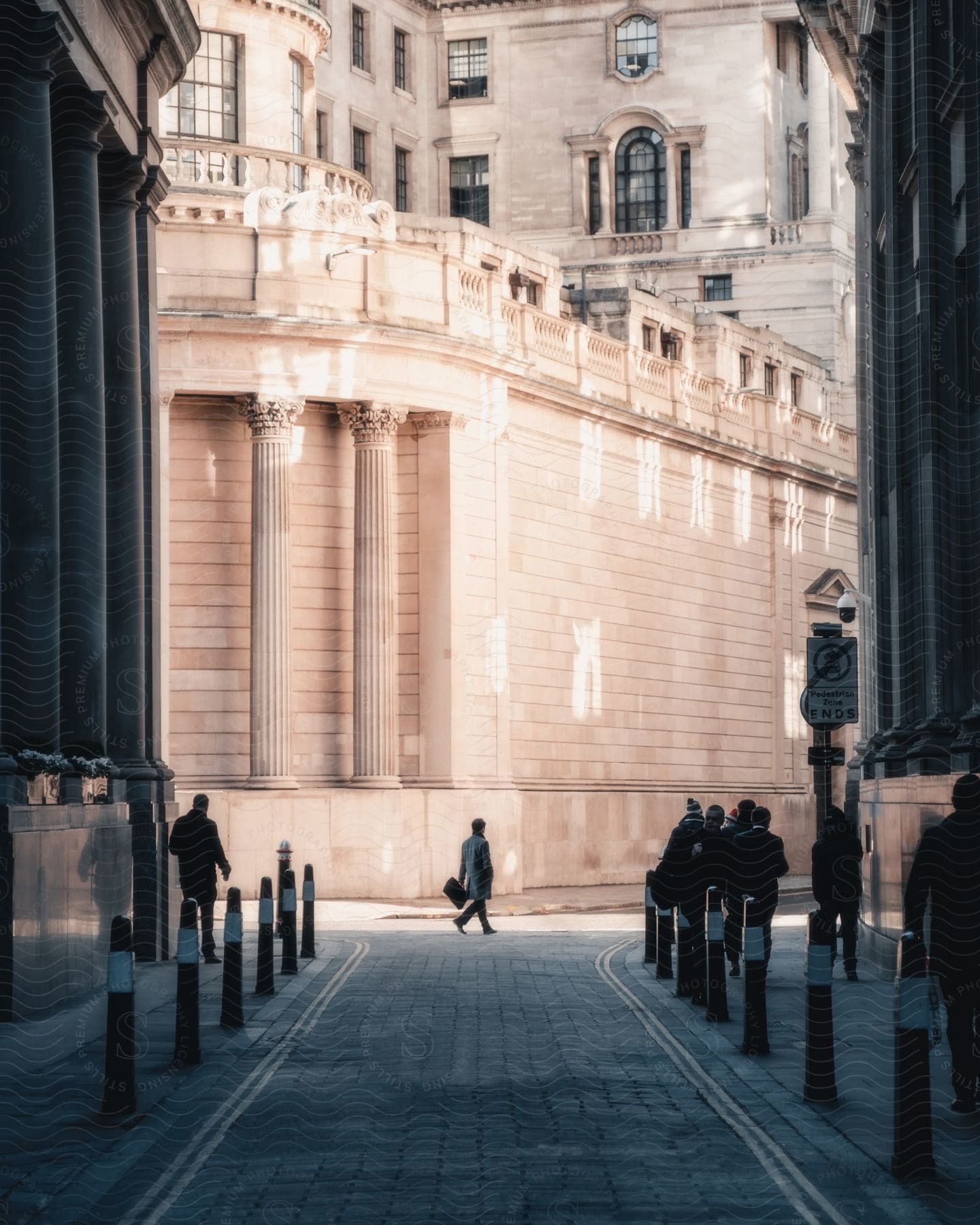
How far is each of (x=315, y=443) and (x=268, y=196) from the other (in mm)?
4510

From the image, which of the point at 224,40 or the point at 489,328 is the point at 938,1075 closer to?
the point at 489,328

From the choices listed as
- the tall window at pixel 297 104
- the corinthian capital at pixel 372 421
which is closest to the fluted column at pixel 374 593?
the corinthian capital at pixel 372 421

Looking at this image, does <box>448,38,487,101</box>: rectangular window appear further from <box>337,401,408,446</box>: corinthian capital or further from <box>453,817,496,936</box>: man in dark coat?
<box>453,817,496,936</box>: man in dark coat

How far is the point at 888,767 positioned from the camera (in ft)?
81.1

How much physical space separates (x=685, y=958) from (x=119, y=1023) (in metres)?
8.57

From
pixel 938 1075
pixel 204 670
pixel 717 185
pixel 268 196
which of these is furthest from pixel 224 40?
pixel 938 1075

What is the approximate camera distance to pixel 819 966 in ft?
42.1

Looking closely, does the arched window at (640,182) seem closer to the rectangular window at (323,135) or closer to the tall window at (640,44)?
the tall window at (640,44)

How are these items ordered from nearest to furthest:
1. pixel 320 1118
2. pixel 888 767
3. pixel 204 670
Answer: pixel 320 1118
pixel 888 767
pixel 204 670

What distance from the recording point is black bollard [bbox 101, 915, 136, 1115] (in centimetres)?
1237

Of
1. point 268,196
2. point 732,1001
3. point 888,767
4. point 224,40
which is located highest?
point 224,40

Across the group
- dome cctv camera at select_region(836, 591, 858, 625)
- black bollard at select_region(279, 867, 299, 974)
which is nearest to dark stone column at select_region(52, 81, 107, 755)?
black bollard at select_region(279, 867, 299, 974)

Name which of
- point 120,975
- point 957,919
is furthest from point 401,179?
point 957,919

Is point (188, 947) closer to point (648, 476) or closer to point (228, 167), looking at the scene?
point (228, 167)
